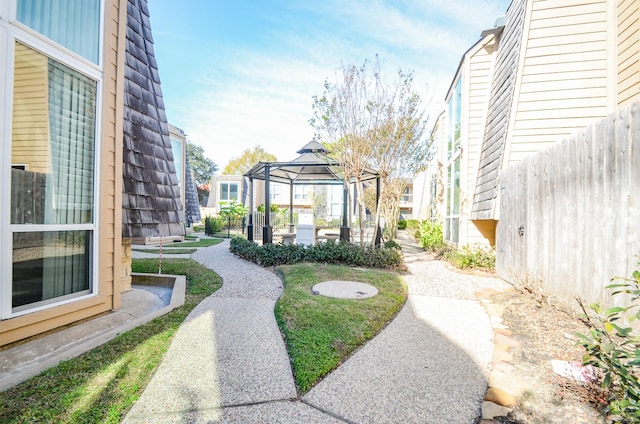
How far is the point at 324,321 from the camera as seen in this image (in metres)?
3.46

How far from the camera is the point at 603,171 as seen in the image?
3.27m

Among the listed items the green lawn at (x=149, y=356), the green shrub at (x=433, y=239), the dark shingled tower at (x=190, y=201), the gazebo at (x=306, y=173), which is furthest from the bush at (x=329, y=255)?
the dark shingled tower at (x=190, y=201)

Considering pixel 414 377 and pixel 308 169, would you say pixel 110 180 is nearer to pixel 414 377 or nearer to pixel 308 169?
pixel 414 377

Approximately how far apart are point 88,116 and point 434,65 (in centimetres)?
989

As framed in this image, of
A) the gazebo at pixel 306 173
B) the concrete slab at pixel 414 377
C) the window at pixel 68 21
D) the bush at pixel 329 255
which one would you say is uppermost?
the window at pixel 68 21

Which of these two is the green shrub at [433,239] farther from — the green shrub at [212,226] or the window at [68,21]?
the green shrub at [212,226]

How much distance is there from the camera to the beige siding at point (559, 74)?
541 centimetres

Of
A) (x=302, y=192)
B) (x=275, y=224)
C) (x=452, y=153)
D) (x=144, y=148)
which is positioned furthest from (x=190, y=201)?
(x=144, y=148)

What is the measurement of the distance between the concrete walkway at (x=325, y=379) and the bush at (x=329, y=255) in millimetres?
3025

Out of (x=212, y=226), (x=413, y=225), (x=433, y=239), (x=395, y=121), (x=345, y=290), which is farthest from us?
(x=413, y=225)

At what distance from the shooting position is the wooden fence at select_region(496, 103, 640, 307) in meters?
2.92

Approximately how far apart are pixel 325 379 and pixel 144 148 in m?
3.70

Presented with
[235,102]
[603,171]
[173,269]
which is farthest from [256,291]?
[235,102]

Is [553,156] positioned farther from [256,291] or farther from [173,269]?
[173,269]
